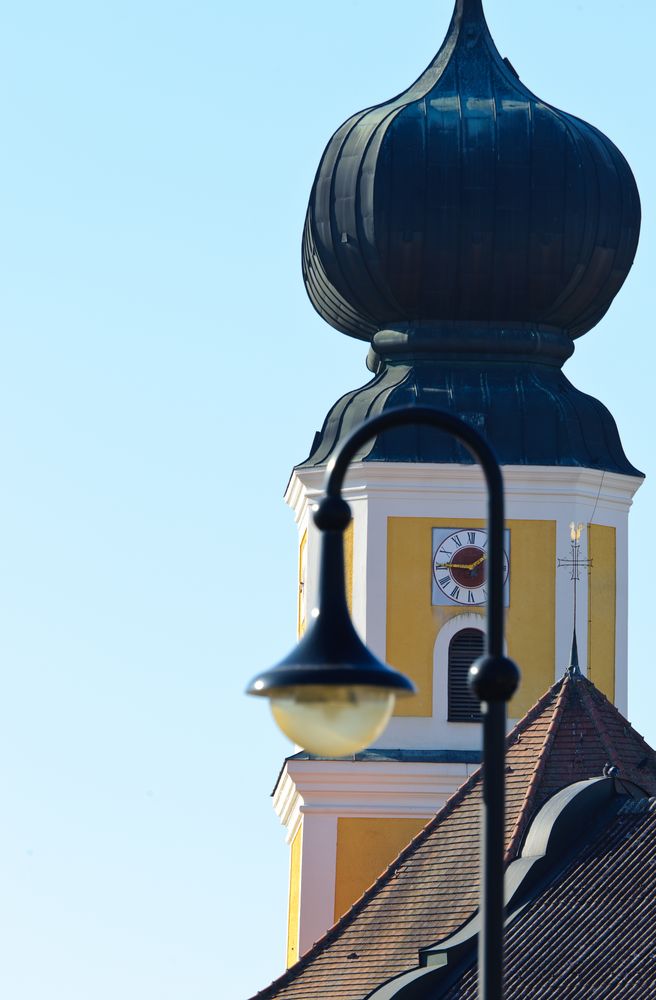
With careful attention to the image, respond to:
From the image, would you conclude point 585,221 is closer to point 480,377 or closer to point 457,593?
point 480,377

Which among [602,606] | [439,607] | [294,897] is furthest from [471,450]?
[602,606]

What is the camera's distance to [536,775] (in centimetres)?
2723

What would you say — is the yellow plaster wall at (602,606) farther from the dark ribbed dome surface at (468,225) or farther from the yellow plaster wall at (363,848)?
the yellow plaster wall at (363,848)

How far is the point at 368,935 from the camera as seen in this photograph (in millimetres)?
27516

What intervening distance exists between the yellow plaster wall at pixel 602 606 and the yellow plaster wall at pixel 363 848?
2.66 metres

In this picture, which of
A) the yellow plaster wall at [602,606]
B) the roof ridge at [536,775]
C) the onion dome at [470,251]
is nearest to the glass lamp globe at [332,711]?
the roof ridge at [536,775]

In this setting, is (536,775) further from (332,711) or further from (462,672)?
(332,711)

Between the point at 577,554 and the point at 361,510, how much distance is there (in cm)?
229

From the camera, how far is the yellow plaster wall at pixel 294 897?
112ft

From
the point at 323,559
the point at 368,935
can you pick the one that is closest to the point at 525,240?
the point at 368,935

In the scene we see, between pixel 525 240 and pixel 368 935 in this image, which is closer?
pixel 368 935

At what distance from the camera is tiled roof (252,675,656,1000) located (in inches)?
1059

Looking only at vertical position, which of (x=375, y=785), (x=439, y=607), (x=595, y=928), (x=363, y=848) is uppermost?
(x=439, y=607)

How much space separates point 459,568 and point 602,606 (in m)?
1.61
